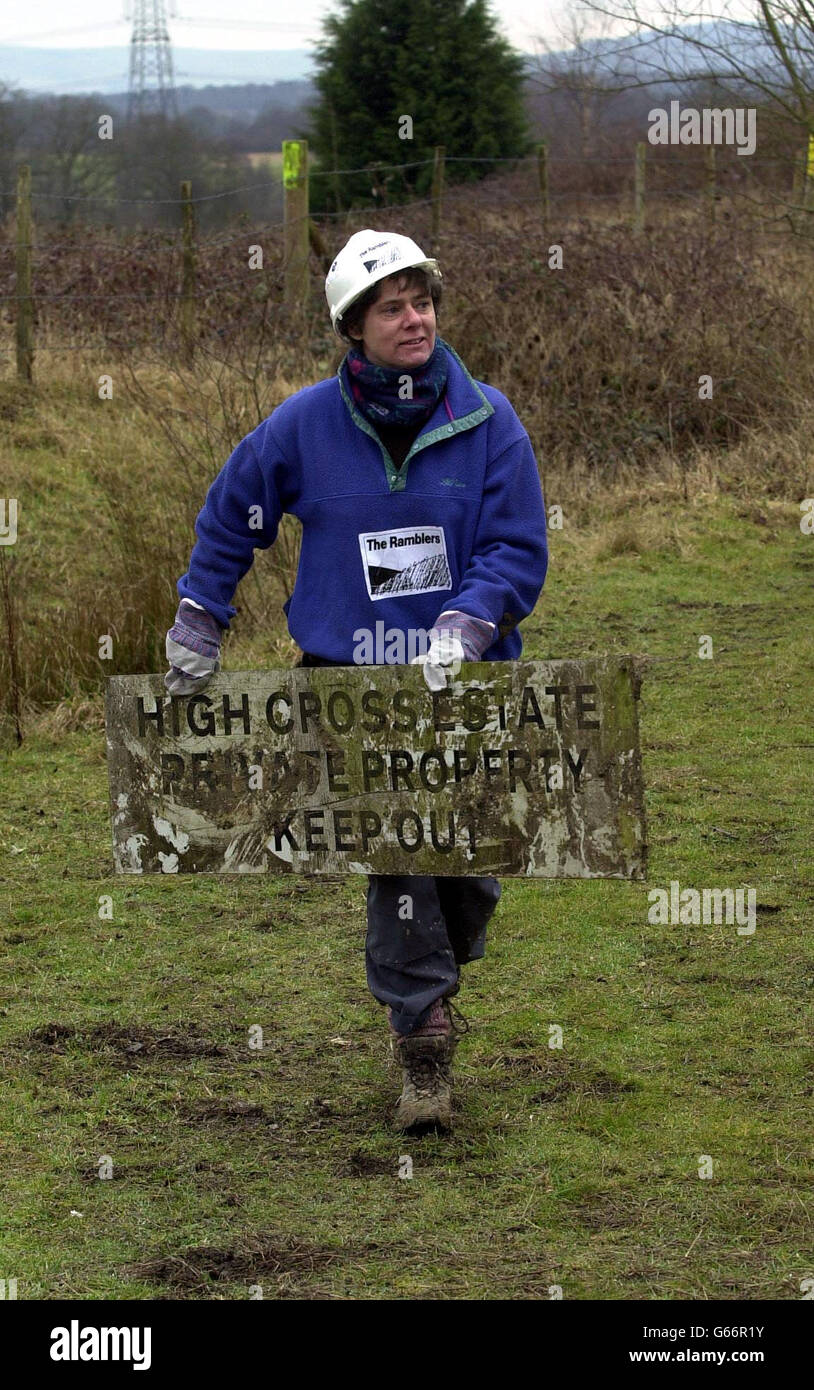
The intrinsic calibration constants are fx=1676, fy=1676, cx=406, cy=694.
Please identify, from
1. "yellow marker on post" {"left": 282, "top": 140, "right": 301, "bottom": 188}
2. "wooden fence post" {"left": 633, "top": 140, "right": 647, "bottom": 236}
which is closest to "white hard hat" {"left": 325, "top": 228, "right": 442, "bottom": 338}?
"yellow marker on post" {"left": 282, "top": 140, "right": 301, "bottom": 188}

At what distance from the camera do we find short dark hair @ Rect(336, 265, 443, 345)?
3541 mm

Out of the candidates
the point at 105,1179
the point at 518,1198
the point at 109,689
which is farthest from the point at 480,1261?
the point at 109,689

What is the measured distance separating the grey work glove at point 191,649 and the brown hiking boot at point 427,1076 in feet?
3.00

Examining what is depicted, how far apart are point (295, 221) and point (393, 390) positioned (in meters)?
10.8

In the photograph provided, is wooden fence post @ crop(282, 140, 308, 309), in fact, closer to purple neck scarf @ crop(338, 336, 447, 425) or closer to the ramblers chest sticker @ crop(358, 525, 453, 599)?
purple neck scarf @ crop(338, 336, 447, 425)

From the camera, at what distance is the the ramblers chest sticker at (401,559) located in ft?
11.7

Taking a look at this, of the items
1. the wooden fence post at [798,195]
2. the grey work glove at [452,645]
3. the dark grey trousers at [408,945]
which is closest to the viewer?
the grey work glove at [452,645]

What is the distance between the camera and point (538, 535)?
3600mm

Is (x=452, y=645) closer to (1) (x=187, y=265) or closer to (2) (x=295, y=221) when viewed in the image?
(1) (x=187, y=265)

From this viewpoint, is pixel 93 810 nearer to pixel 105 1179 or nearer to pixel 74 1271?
pixel 105 1179

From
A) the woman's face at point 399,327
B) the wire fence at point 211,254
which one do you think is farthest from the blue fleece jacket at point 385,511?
the wire fence at point 211,254

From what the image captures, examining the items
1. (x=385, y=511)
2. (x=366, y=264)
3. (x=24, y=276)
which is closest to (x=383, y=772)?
(x=385, y=511)

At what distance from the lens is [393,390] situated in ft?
11.7

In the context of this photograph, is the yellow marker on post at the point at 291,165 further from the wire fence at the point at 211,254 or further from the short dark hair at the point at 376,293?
the short dark hair at the point at 376,293
